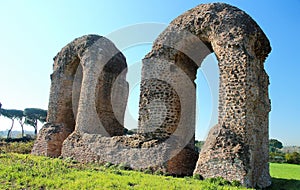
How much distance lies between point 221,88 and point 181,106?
2160mm

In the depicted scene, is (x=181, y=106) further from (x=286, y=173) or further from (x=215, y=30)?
(x=286, y=173)

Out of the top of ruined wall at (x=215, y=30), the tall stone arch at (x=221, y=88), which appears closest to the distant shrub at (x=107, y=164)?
the tall stone arch at (x=221, y=88)

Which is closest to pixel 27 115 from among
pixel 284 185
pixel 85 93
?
pixel 85 93

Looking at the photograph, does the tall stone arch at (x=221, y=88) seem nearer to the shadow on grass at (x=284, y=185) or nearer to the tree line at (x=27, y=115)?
the shadow on grass at (x=284, y=185)

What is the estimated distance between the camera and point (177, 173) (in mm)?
10516

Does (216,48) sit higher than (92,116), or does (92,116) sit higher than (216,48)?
(216,48)

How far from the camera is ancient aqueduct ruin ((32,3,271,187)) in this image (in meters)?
9.29

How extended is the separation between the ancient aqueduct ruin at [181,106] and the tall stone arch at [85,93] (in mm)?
50

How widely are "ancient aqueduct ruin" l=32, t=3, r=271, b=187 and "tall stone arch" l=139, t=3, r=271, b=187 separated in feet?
0.10

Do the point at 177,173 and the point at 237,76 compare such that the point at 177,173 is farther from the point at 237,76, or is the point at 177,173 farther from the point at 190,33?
the point at 190,33

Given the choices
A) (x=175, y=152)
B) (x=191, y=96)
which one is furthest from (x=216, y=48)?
(x=175, y=152)

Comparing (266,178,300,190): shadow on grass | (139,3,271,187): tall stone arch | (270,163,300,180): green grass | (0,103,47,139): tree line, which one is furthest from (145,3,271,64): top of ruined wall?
(0,103,47,139): tree line

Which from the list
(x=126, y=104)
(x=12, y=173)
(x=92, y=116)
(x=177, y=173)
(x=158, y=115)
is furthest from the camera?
(x=126, y=104)

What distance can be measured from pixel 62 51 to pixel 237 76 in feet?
35.3
